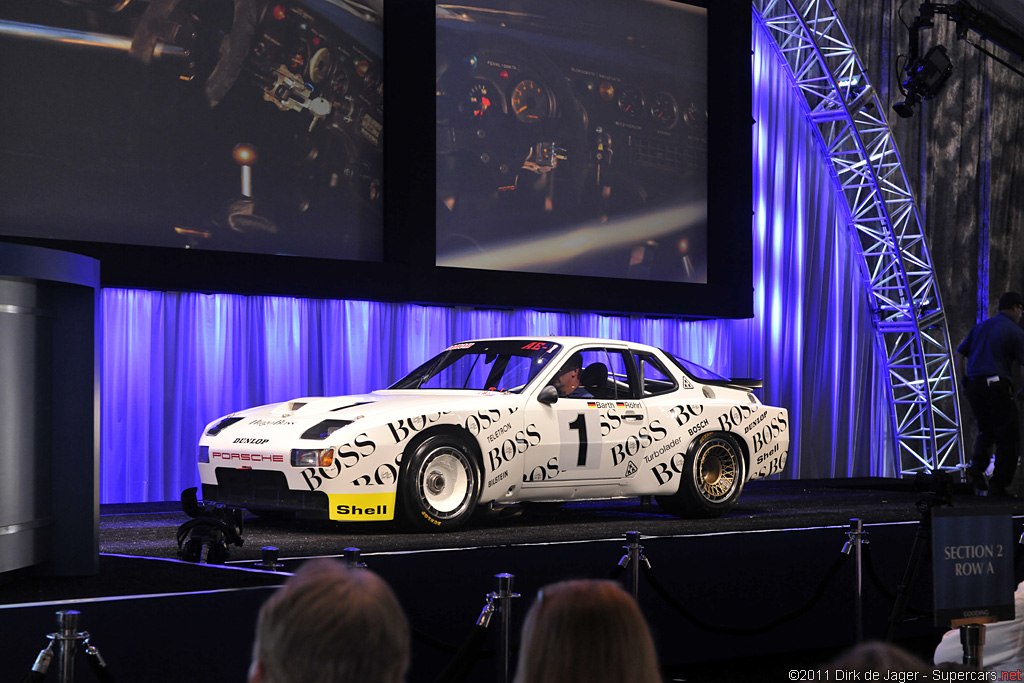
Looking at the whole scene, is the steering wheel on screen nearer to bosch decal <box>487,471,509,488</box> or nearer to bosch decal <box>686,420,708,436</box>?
bosch decal <box>686,420,708,436</box>

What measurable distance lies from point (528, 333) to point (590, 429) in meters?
4.86

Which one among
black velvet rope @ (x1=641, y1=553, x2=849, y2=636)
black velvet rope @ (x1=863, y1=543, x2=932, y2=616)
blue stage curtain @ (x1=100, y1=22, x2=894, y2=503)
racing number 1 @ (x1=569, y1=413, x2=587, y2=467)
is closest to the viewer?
black velvet rope @ (x1=641, y1=553, x2=849, y2=636)

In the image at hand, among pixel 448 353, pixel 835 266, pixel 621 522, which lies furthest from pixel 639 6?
pixel 621 522

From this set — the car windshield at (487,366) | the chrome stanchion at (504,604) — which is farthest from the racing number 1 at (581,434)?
the chrome stanchion at (504,604)

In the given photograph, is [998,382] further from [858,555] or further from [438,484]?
[438,484]

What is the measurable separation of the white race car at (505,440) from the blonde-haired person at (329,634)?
16.4ft

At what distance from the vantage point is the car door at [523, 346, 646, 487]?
745 cm

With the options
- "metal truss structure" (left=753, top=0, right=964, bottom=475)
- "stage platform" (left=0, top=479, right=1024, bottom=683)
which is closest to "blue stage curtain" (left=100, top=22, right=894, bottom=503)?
"metal truss structure" (left=753, top=0, right=964, bottom=475)

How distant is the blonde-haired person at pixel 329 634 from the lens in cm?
157

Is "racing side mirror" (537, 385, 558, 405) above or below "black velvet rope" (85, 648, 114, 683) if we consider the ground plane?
above

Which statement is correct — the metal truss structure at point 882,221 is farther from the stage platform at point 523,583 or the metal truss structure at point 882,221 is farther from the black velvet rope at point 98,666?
the black velvet rope at point 98,666

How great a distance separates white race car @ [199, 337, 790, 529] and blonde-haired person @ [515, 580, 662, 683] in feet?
16.3

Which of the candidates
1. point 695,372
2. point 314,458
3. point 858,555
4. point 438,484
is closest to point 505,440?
point 438,484

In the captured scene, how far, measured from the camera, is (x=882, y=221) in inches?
601
